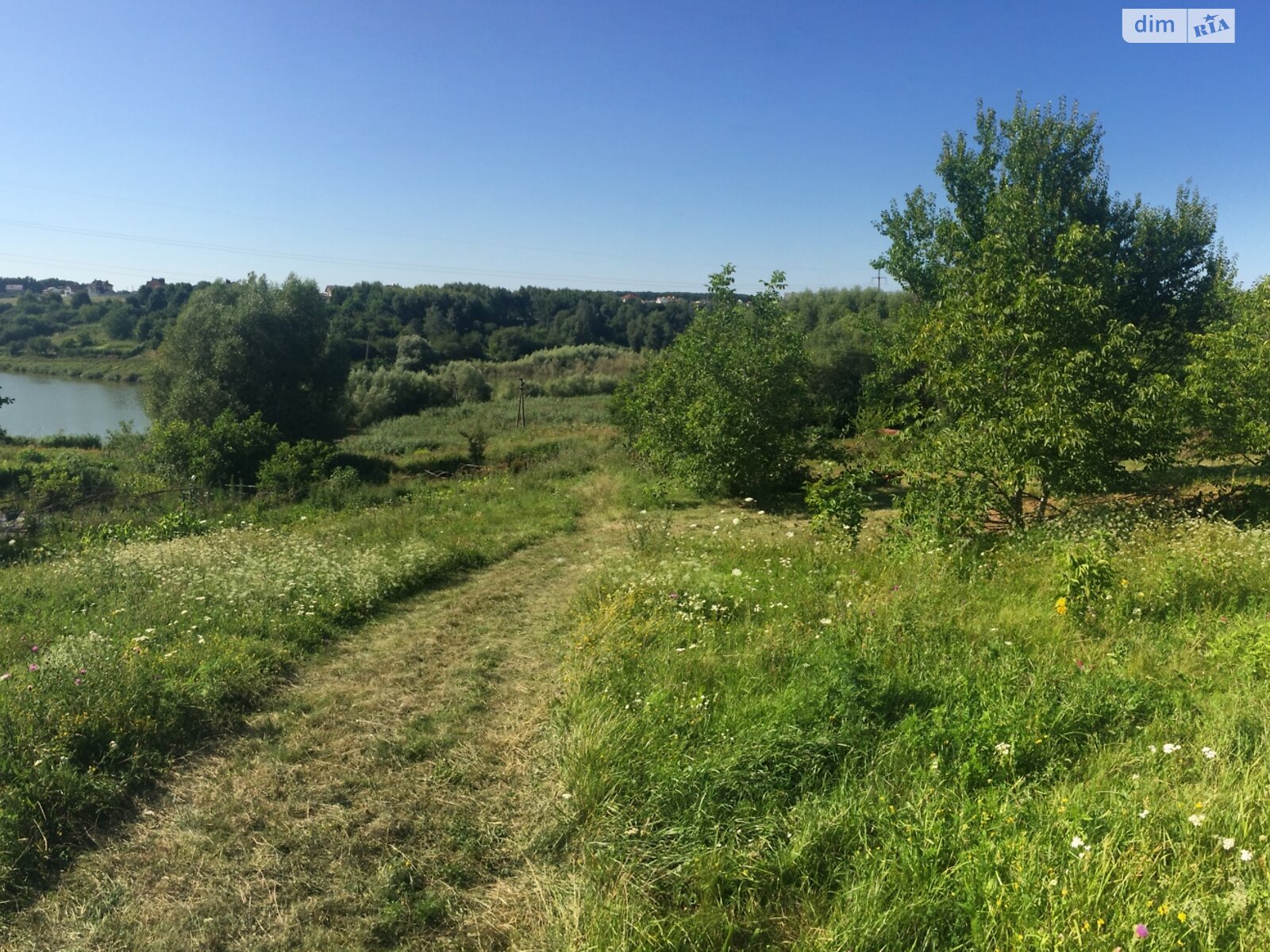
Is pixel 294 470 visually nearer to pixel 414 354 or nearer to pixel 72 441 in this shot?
pixel 72 441

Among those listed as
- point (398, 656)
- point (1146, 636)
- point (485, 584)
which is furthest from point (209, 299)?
point (1146, 636)

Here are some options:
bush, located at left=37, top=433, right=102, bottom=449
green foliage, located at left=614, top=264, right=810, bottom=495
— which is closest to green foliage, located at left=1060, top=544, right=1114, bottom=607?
green foliage, located at left=614, top=264, right=810, bottom=495

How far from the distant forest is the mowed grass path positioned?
4173 cm

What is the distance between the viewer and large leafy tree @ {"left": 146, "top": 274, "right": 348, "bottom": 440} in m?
24.7

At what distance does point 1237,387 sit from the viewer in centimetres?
1025

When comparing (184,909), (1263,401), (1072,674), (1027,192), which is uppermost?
(1027,192)

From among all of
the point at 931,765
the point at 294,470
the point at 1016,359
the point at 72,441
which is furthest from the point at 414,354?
the point at 931,765

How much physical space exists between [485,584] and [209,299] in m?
24.6

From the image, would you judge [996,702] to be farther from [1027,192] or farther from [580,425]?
[580,425]

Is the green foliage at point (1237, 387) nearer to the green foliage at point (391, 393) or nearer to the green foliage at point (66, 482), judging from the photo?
the green foliage at point (66, 482)

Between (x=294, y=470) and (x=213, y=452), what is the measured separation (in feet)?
11.0

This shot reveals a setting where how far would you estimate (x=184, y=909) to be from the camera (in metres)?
3.00

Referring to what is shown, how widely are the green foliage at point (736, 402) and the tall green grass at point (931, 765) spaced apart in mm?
6615

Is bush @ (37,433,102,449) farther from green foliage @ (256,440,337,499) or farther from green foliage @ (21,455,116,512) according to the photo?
green foliage @ (256,440,337,499)
